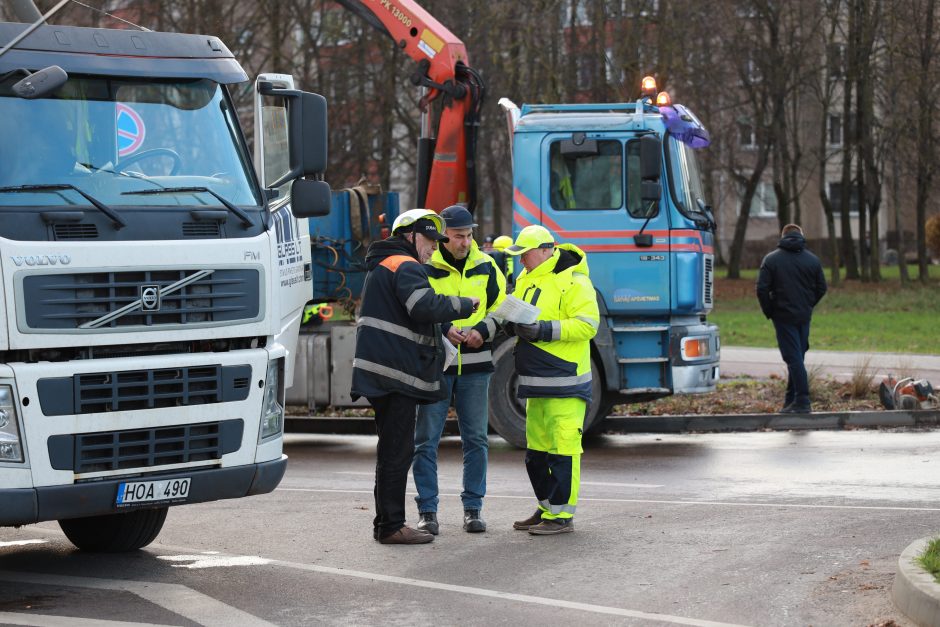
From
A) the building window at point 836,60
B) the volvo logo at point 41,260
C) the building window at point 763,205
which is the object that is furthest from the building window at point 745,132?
the volvo logo at point 41,260

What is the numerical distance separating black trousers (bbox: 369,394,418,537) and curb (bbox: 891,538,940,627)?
2.98m

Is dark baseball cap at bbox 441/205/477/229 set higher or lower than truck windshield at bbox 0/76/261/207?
lower

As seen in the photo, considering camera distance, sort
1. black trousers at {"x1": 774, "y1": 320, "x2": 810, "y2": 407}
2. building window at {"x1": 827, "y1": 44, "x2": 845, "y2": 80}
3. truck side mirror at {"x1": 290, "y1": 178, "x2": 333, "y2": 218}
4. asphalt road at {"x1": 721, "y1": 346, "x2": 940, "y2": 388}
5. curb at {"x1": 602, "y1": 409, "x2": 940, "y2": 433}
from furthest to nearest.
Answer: building window at {"x1": 827, "y1": 44, "x2": 845, "y2": 80} → asphalt road at {"x1": 721, "y1": 346, "x2": 940, "y2": 388} → black trousers at {"x1": 774, "y1": 320, "x2": 810, "y2": 407} → curb at {"x1": 602, "y1": 409, "x2": 940, "y2": 433} → truck side mirror at {"x1": 290, "y1": 178, "x2": 333, "y2": 218}

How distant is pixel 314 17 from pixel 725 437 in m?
21.1

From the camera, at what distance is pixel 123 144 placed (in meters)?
7.45

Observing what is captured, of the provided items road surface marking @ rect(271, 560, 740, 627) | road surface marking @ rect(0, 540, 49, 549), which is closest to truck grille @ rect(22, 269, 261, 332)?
road surface marking @ rect(271, 560, 740, 627)

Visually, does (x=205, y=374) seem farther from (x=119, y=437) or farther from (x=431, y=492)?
(x=431, y=492)

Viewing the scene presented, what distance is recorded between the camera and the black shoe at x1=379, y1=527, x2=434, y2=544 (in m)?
8.63

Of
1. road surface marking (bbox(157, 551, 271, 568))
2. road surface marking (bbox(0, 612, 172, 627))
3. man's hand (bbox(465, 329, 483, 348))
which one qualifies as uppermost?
man's hand (bbox(465, 329, 483, 348))

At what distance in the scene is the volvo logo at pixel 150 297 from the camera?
707cm

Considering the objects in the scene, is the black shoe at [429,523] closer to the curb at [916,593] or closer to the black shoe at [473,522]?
the black shoe at [473,522]

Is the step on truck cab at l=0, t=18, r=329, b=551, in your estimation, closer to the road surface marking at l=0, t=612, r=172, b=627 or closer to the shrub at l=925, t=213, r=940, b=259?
the road surface marking at l=0, t=612, r=172, b=627

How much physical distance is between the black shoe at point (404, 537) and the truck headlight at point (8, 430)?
2528mm

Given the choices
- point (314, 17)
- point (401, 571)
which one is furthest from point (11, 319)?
point (314, 17)
